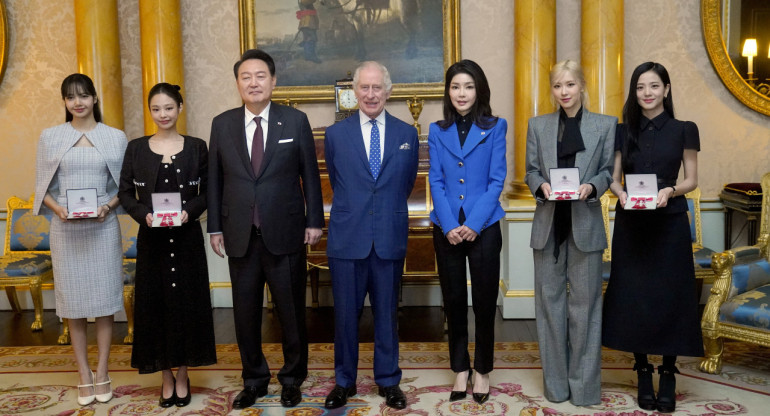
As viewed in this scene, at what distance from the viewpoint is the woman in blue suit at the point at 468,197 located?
11.0 feet

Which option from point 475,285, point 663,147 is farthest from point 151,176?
point 663,147

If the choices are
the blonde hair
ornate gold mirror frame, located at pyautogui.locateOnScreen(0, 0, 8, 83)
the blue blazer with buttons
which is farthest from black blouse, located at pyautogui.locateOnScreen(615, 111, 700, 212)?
ornate gold mirror frame, located at pyautogui.locateOnScreen(0, 0, 8, 83)

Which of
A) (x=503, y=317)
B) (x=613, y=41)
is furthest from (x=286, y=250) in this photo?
(x=613, y=41)

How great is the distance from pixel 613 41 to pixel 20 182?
5174mm

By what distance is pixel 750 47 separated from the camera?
216 inches

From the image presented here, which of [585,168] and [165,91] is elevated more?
[165,91]

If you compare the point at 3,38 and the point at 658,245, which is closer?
the point at 658,245

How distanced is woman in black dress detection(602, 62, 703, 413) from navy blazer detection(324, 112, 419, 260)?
1.08 metres

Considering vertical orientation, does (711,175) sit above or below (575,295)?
above

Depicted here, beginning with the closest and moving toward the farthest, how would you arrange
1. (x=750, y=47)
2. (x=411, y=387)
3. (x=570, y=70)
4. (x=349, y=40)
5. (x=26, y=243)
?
(x=570, y=70) → (x=411, y=387) → (x=750, y=47) → (x=26, y=243) → (x=349, y=40)

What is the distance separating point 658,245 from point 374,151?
1472 millimetres

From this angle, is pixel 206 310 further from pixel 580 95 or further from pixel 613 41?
pixel 613 41

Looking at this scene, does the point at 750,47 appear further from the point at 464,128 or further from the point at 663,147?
the point at 464,128

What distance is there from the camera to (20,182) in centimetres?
605
